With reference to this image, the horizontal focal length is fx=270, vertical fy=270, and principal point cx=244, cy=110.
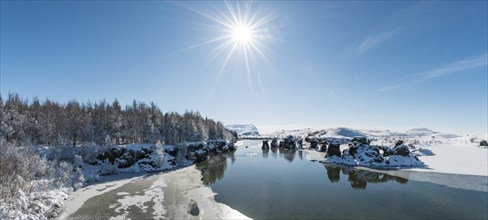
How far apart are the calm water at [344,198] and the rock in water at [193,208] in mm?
3137

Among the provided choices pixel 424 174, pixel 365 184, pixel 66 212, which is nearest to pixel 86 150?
pixel 66 212

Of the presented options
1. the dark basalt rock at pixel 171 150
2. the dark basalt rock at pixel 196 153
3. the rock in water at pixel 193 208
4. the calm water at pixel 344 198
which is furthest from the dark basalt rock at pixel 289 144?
the rock in water at pixel 193 208

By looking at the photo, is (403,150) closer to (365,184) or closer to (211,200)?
(365,184)

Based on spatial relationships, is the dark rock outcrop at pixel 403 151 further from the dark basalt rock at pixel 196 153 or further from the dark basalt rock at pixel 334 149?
the dark basalt rock at pixel 196 153

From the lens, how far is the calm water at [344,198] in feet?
90.1

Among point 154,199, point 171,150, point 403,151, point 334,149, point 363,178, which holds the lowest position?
point 363,178

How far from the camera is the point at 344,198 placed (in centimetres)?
3416

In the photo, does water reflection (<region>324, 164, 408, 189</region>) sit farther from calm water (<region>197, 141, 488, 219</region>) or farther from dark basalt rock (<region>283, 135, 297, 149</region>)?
dark basalt rock (<region>283, 135, 297, 149</region>)

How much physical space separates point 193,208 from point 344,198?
1878 cm

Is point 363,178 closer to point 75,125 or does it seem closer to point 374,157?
point 374,157

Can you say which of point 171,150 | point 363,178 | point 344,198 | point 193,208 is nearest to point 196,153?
point 171,150

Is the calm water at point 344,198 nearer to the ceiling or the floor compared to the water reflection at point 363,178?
nearer to the ceiling

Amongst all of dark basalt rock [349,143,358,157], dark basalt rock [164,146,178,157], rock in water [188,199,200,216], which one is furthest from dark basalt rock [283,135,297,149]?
rock in water [188,199,200,216]

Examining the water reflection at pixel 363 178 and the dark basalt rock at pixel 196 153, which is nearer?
the water reflection at pixel 363 178
